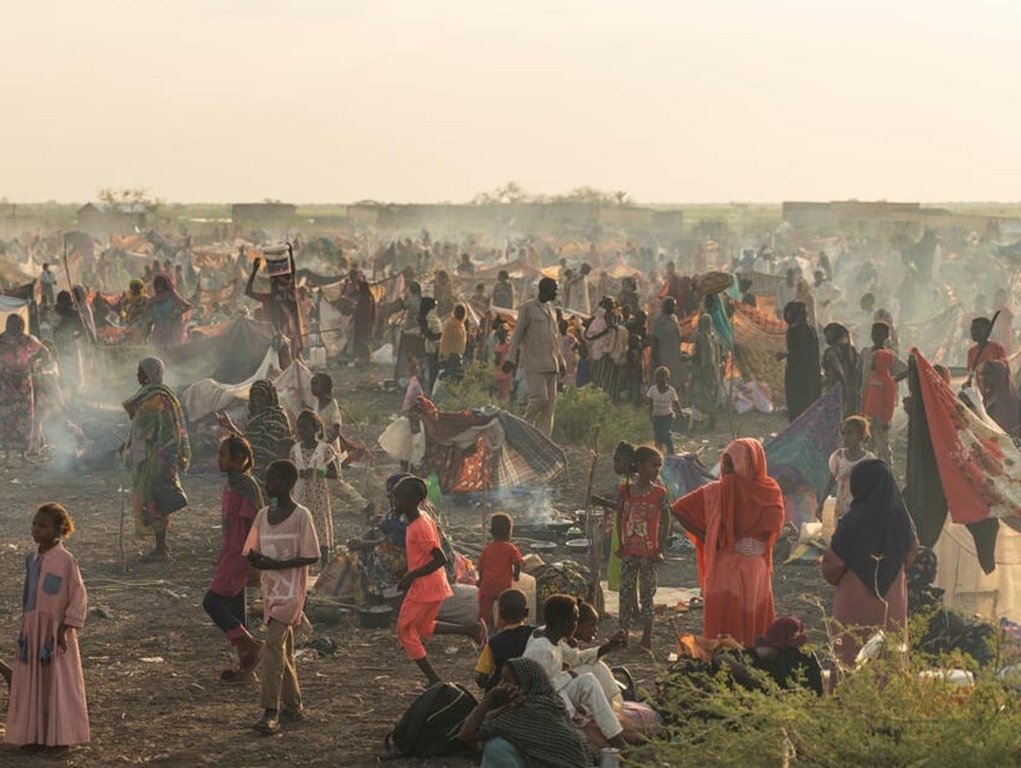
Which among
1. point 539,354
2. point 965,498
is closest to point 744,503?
point 965,498

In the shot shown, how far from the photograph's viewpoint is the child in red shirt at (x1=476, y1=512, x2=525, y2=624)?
9586 millimetres

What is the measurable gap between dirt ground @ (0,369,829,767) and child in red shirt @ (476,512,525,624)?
15.5 inches

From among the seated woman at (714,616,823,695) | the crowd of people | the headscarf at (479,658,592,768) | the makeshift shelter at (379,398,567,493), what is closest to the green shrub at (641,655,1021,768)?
the headscarf at (479,658,592,768)

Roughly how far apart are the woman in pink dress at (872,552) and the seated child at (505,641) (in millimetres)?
1441

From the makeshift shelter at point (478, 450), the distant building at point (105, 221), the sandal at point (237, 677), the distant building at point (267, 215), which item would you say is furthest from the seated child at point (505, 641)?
the distant building at point (267, 215)

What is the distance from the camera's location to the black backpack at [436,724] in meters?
8.05

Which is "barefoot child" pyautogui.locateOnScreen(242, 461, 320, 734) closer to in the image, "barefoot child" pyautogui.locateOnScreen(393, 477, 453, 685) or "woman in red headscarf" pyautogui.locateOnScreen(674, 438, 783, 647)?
"barefoot child" pyautogui.locateOnScreen(393, 477, 453, 685)

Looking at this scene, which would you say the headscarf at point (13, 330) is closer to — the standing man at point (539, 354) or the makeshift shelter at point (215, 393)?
the makeshift shelter at point (215, 393)

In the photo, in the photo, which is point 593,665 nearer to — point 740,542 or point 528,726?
point 528,726

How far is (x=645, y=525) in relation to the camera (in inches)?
389

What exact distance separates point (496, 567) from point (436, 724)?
1.63 metres

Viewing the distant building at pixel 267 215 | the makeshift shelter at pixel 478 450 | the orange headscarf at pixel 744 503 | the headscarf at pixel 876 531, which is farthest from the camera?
the distant building at pixel 267 215

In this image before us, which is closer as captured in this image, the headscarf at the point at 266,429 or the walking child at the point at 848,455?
the walking child at the point at 848,455

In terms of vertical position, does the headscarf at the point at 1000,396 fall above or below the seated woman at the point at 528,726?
above
